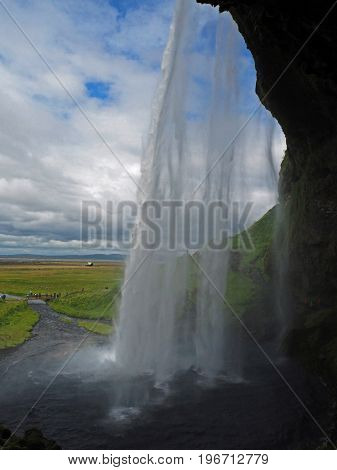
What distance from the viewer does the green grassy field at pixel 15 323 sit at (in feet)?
119

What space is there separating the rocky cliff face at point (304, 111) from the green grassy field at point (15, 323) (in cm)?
2753

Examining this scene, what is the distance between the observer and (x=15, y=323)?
43.7 m

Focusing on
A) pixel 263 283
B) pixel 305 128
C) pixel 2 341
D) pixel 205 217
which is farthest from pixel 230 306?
pixel 2 341

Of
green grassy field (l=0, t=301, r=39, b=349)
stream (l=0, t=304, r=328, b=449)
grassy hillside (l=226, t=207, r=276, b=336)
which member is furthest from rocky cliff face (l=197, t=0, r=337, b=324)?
green grassy field (l=0, t=301, r=39, b=349)

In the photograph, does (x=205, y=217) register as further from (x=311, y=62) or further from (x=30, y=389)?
(x=30, y=389)

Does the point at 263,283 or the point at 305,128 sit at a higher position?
the point at 305,128

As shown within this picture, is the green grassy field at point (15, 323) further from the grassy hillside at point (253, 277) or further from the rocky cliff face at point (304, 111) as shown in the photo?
the rocky cliff face at point (304, 111)

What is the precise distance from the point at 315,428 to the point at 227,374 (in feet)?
26.0

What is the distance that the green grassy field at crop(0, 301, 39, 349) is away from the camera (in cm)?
3619

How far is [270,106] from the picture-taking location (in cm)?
3173

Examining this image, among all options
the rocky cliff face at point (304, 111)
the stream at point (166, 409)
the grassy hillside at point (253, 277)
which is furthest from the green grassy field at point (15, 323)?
the rocky cliff face at point (304, 111)

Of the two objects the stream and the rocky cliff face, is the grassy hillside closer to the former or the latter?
the rocky cliff face

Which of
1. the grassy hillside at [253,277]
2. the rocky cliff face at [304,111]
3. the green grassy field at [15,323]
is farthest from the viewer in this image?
the grassy hillside at [253,277]

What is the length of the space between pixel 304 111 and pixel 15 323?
125ft
